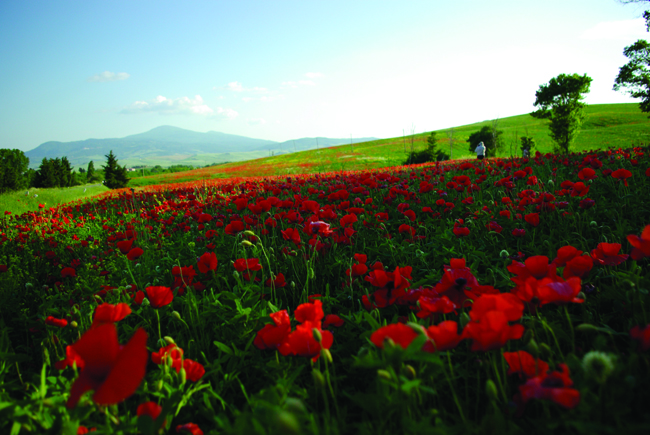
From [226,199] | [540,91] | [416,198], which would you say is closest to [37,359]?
[416,198]

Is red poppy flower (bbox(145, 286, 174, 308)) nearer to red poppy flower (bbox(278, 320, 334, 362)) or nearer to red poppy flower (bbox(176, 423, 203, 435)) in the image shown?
red poppy flower (bbox(176, 423, 203, 435))

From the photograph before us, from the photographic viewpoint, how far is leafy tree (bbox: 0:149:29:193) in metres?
29.8

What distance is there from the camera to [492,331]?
0.81 meters

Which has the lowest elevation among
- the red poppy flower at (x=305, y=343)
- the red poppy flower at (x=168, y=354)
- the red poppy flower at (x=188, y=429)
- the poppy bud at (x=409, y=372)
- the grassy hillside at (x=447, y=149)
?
the red poppy flower at (x=188, y=429)

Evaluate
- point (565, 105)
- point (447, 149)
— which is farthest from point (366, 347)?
point (447, 149)

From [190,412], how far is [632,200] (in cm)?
403

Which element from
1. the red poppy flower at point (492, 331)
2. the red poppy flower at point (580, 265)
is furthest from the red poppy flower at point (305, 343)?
the red poppy flower at point (580, 265)

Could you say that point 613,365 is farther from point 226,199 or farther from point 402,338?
point 226,199

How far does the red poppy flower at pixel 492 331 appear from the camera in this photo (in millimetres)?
792

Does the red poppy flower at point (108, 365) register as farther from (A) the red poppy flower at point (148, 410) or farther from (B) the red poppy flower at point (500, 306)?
(B) the red poppy flower at point (500, 306)

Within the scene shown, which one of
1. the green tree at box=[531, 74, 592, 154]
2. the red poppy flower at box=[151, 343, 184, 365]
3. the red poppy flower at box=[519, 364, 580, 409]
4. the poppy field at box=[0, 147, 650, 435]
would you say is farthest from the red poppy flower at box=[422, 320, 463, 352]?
the green tree at box=[531, 74, 592, 154]

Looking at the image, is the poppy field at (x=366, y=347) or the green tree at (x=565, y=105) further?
the green tree at (x=565, y=105)

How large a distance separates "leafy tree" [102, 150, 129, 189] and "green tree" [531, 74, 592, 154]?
44815 mm

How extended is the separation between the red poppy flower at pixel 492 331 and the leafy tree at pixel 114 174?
132ft
